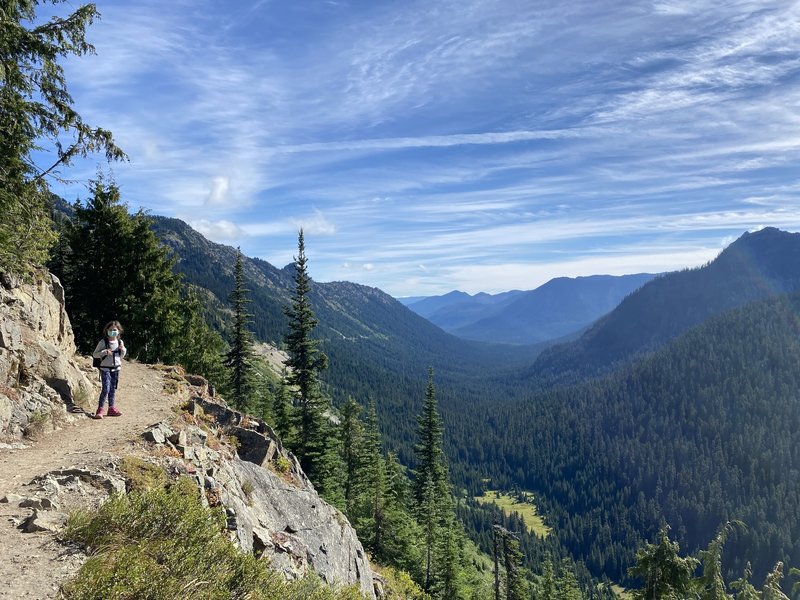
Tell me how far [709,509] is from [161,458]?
251 m

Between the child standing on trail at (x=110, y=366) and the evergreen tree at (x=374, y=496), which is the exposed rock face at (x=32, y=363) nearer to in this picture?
the child standing on trail at (x=110, y=366)

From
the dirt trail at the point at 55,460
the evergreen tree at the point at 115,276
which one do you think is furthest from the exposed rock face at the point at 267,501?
the evergreen tree at the point at 115,276

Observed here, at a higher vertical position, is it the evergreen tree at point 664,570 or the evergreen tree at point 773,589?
the evergreen tree at point 773,589

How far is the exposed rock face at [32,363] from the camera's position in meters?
12.5

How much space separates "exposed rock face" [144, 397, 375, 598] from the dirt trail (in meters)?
1.28

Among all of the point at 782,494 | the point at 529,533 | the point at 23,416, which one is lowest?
the point at 529,533

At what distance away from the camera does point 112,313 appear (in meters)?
26.4

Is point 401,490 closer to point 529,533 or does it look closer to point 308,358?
point 308,358

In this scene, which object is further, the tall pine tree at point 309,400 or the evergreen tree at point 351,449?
the evergreen tree at point 351,449

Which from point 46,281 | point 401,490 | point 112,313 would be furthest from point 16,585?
point 401,490

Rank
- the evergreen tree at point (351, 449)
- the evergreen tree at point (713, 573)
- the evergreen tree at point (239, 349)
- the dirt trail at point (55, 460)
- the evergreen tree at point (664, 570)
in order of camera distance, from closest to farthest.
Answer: the dirt trail at point (55, 460)
the evergreen tree at point (713, 573)
the evergreen tree at point (664, 570)
the evergreen tree at point (239, 349)
the evergreen tree at point (351, 449)

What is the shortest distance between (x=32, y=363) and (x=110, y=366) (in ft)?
7.22

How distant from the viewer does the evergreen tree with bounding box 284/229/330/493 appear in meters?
34.4

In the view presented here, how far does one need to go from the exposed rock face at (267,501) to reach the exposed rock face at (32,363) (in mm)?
3365
